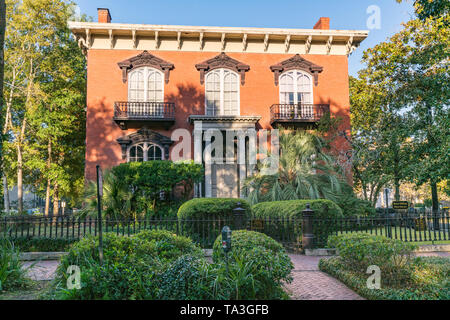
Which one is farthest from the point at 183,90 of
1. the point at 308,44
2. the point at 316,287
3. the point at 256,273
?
the point at 256,273

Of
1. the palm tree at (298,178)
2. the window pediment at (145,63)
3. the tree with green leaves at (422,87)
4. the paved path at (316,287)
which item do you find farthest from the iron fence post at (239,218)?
the window pediment at (145,63)

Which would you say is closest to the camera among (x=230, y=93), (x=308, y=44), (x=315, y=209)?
(x=315, y=209)

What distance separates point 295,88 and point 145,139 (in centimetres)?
923

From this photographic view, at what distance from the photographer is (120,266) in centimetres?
489

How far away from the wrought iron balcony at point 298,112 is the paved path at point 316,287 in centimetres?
1189

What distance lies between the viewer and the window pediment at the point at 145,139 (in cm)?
1827

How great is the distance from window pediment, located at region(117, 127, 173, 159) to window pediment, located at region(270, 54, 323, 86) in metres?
7.40

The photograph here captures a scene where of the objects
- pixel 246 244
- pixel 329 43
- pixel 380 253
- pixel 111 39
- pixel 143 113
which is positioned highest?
pixel 329 43

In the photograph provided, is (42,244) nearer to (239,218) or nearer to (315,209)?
(239,218)

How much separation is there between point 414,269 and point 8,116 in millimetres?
22186

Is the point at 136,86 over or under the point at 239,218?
over
